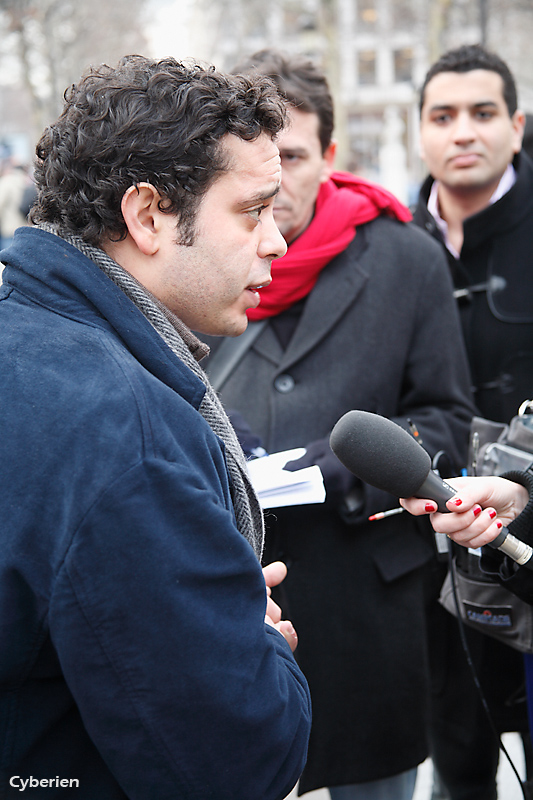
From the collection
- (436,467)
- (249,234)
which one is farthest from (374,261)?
(249,234)

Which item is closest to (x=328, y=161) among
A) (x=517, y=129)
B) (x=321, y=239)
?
(x=321, y=239)

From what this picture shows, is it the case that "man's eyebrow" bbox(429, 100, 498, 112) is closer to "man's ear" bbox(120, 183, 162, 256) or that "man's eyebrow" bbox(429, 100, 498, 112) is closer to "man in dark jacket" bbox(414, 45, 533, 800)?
"man in dark jacket" bbox(414, 45, 533, 800)

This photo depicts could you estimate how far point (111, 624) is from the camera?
1.18 m

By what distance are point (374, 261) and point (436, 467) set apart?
713mm

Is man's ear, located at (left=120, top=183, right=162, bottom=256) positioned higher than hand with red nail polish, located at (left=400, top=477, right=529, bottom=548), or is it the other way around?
man's ear, located at (left=120, top=183, right=162, bottom=256)

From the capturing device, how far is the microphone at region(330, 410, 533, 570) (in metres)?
1.54

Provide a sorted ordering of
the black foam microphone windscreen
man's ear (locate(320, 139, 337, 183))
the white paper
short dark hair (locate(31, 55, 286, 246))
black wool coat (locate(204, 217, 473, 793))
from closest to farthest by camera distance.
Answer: short dark hair (locate(31, 55, 286, 246))
the black foam microphone windscreen
the white paper
black wool coat (locate(204, 217, 473, 793))
man's ear (locate(320, 139, 337, 183))

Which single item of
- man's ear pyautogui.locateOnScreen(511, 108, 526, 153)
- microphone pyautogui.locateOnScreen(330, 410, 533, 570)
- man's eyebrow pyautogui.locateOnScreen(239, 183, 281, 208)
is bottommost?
microphone pyautogui.locateOnScreen(330, 410, 533, 570)

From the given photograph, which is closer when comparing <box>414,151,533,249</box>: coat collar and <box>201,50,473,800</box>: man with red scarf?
<box>201,50,473,800</box>: man with red scarf

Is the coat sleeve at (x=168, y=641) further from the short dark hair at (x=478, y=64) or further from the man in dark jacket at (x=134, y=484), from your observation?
the short dark hair at (x=478, y=64)

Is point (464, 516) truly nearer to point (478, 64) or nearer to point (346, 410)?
point (346, 410)

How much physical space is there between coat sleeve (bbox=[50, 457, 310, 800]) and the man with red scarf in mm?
1133

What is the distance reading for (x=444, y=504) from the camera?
1598 millimetres

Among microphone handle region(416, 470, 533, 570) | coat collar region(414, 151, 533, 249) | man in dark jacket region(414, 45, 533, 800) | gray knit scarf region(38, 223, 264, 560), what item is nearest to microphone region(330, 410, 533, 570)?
microphone handle region(416, 470, 533, 570)
